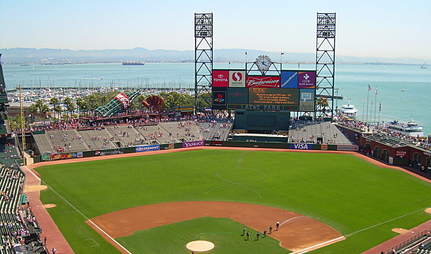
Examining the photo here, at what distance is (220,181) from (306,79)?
32966 millimetres

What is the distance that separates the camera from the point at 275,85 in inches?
2906

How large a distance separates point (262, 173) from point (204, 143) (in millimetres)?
20528

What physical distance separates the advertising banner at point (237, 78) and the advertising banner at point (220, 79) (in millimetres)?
774

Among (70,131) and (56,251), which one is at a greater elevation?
(70,131)

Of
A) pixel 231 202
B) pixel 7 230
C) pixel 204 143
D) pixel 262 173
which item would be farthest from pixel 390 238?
pixel 204 143

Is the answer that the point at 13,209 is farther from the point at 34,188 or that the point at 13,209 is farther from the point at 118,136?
the point at 118,136

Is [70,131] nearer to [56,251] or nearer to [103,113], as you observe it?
[103,113]

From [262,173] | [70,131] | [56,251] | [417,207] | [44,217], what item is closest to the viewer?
[56,251]

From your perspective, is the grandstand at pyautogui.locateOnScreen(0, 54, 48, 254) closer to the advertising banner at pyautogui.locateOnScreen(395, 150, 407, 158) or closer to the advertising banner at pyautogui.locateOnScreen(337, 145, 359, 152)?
the advertising banner at pyautogui.locateOnScreen(395, 150, 407, 158)

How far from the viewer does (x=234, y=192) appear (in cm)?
4459

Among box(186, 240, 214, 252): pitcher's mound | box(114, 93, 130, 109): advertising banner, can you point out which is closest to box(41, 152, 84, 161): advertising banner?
box(114, 93, 130, 109): advertising banner

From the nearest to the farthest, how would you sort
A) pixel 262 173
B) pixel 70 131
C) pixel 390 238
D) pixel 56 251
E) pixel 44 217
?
pixel 56 251, pixel 390 238, pixel 44 217, pixel 262 173, pixel 70 131

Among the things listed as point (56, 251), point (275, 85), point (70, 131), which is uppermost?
point (275, 85)

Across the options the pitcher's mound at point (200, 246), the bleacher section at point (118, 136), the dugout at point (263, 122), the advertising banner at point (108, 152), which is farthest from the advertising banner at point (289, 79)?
the pitcher's mound at point (200, 246)
